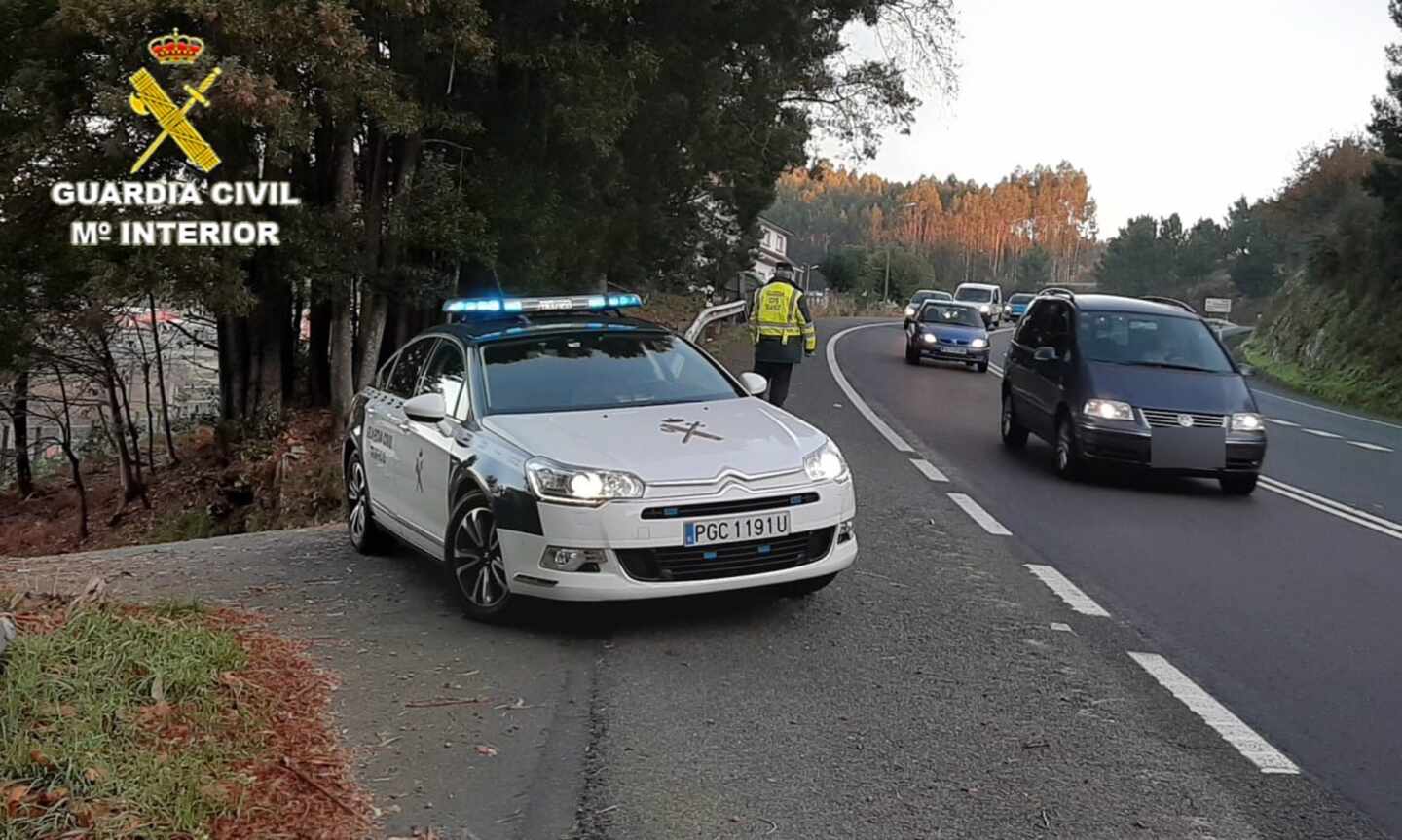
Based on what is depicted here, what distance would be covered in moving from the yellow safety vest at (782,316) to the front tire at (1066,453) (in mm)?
2698

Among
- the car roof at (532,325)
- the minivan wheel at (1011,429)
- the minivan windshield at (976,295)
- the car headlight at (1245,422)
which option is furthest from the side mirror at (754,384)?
the minivan windshield at (976,295)

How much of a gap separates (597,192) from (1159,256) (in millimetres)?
105554

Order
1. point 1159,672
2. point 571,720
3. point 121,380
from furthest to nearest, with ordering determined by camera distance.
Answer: point 121,380, point 1159,672, point 571,720

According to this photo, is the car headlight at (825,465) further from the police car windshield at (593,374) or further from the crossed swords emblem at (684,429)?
the police car windshield at (593,374)

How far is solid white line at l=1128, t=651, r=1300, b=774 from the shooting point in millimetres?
5062

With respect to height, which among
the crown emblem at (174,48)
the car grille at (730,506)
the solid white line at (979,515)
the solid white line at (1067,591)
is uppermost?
the crown emblem at (174,48)

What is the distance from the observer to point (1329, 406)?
30891mm

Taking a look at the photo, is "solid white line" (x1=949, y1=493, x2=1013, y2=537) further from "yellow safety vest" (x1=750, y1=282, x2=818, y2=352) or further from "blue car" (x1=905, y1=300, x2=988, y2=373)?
"blue car" (x1=905, y1=300, x2=988, y2=373)

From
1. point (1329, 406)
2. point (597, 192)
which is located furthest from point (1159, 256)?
point (597, 192)

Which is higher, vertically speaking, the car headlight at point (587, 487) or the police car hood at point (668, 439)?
the police car hood at point (668, 439)

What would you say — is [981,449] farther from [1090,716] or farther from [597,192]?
[1090,716]

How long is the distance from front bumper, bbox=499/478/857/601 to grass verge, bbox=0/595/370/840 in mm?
1124

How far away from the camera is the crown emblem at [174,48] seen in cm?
1235

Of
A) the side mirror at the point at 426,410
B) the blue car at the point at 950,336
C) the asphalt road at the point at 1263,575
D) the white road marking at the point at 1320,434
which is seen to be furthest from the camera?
the blue car at the point at 950,336
